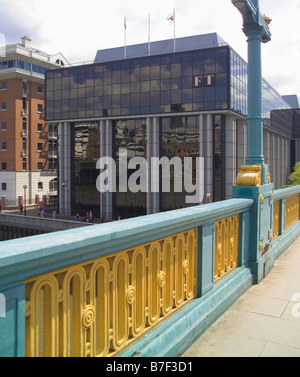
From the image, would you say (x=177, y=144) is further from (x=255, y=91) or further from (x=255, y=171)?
(x=255, y=171)

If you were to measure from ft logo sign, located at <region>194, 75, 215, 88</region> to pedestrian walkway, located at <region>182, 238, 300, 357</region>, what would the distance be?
32.2 meters

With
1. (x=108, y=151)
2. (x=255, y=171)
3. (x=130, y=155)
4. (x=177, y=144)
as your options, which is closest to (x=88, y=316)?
(x=255, y=171)

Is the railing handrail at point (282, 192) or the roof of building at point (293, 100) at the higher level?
the roof of building at point (293, 100)

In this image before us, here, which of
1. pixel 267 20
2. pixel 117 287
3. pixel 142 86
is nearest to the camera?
pixel 117 287

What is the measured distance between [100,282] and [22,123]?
191 ft

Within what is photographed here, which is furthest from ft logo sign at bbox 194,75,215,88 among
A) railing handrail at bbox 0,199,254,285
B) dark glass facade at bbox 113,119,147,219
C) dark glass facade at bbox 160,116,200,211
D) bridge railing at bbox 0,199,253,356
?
railing handrail at bbox 0,199,254,285

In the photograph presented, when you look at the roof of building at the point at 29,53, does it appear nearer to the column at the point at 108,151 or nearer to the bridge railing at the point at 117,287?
the column at the point at 108,151

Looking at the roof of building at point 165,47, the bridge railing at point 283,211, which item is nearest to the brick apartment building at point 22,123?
the roof of building at point 165,47

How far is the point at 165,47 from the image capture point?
48.2m

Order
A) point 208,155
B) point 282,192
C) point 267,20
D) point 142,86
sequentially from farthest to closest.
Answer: point 142,86 → point 208,155 → point 282,192 → point 267,20

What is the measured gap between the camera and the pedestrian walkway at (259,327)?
337 cm

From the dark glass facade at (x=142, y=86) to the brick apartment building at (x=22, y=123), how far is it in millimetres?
13217
